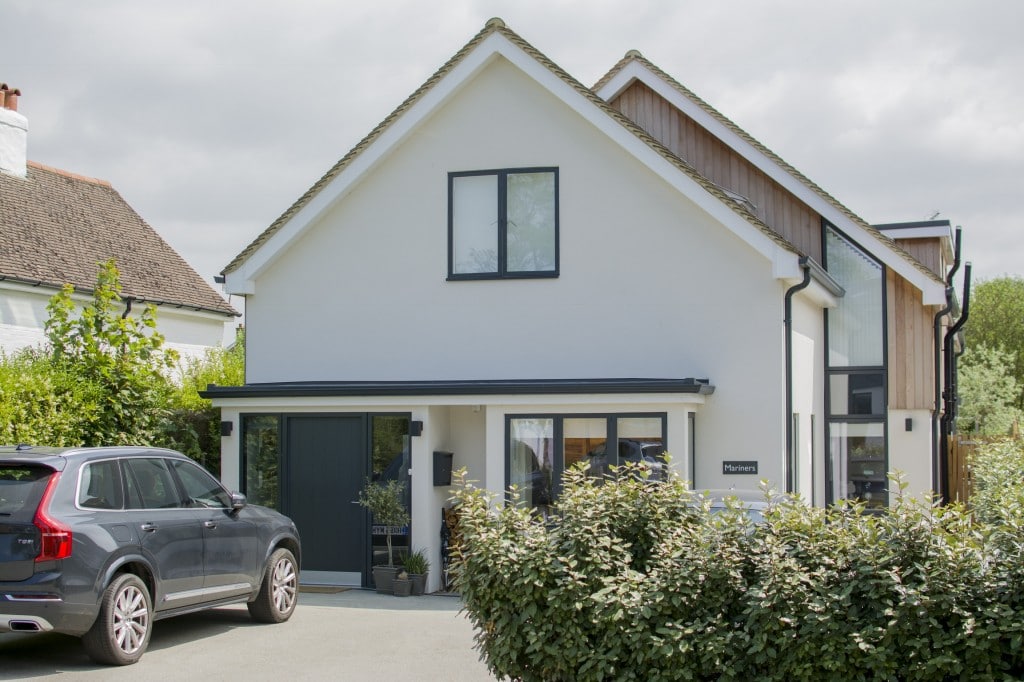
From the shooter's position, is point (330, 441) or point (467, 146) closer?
point (330, 441)

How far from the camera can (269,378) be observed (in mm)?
17250

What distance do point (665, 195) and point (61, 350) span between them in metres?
8.45

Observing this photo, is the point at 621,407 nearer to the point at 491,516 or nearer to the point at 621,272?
the point at 621,272

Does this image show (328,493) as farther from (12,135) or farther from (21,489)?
(12,135)

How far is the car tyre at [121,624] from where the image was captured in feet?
31.6

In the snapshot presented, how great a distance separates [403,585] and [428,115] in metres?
6.64

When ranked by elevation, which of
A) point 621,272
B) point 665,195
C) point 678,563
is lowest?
point 678,563

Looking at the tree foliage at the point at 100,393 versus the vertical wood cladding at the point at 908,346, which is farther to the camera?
the vertical wood cladding at the point at 908,346

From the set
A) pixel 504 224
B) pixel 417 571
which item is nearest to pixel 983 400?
pixel 504 224

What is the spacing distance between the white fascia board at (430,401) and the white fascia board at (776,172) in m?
4.36

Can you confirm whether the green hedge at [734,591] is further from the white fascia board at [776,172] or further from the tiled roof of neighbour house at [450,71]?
the white fascia board at [776,172]

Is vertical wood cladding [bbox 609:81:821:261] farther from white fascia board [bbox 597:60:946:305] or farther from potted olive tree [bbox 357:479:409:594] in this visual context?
potted olive tree [bbox 357:479:409:594]

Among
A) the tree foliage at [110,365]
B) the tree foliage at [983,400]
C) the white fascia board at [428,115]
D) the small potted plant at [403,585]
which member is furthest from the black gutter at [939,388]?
the tree foliage at [983,400]

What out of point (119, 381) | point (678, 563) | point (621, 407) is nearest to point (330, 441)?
point (119, 381)
